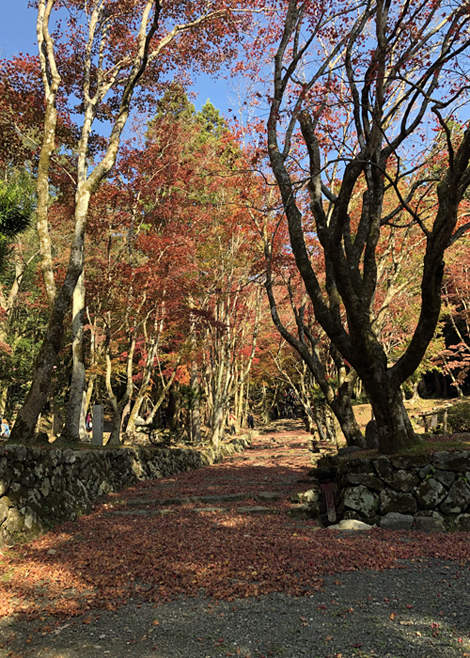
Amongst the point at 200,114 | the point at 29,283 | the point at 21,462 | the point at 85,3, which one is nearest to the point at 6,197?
the point at 85,3

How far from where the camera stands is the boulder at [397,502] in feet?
18.9

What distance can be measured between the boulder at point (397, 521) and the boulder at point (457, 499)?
1.60 ft

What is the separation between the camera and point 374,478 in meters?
6.01

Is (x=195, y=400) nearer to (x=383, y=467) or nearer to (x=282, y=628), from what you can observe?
(x=383, y=467)

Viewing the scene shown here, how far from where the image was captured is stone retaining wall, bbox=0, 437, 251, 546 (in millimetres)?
4992

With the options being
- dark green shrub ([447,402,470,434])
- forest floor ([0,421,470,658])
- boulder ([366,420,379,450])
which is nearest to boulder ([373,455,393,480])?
forest floor ([0,421,470,658])

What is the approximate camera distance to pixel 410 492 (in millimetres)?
5820

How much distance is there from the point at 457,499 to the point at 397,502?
73 cm

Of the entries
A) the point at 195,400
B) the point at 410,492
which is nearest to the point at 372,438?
the point at 410,492

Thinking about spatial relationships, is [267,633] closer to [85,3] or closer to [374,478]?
[374,478]

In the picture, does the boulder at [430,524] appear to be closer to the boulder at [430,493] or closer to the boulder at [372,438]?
the boulder at [430,493]

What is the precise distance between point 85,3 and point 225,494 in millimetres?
10280

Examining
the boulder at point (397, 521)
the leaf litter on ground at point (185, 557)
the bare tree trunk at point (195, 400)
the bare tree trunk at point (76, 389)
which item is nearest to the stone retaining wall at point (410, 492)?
the boulder at point (397, 521)

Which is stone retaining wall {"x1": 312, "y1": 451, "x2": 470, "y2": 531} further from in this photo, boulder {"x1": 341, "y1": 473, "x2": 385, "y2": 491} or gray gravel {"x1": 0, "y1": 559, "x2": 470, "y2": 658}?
gray gravel {"x1": 0, "y1": 559, "x2": 470, "y2": 658}
